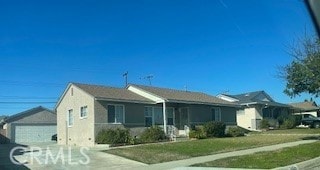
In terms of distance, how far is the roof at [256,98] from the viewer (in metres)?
54.5

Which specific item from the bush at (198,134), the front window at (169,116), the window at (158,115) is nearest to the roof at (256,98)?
the front window at (169,116)

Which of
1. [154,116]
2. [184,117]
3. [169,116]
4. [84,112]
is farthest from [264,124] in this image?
[84,112]

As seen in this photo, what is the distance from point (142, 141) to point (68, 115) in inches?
301

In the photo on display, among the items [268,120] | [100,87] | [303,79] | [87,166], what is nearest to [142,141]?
[100,87]

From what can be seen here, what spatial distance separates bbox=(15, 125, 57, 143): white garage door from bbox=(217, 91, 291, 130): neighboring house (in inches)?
828

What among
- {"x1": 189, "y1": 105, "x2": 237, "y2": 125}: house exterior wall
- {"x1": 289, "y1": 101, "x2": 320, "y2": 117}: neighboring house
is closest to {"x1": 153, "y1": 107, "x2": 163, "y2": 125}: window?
{"x1": 189, "y1": 105, "x2": 237, "y2": 125}: house exterior wall

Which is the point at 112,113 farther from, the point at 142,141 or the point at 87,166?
the point at 87,166

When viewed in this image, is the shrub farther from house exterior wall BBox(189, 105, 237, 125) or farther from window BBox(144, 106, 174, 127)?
window BBox(144, 106, 174, 127)

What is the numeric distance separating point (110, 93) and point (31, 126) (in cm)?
2036

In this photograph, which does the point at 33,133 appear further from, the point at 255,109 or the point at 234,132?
the point at 255,109

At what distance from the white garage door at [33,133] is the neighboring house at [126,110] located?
14.4 metres

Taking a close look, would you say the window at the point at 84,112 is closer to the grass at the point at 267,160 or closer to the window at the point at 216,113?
the window at the point at 216,113

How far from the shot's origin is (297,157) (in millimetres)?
17828

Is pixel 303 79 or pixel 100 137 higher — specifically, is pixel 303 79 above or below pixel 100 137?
above
